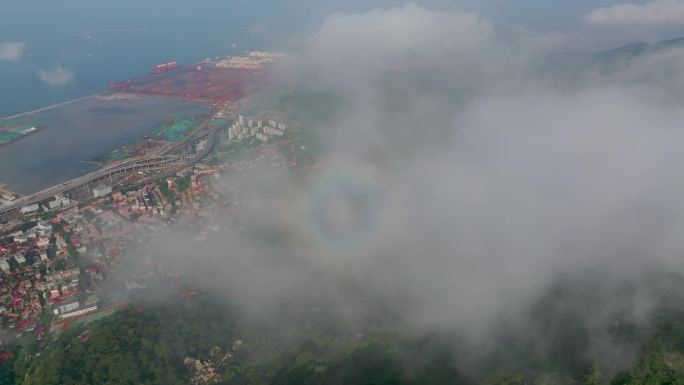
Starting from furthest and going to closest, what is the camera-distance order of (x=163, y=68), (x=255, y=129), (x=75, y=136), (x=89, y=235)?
(x=163, y=68) < (x=75, y=136) < (x=255, y=129) < (x=89, y=235)

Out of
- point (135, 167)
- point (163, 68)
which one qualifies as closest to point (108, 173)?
point (135, 167)

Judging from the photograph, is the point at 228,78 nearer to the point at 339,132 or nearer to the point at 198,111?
the point at 198,111

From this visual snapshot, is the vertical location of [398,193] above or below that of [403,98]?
below

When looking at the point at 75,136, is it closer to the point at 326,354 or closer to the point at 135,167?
the point at 135,167

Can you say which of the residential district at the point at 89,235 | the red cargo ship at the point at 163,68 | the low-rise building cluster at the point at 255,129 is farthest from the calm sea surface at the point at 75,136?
the red cargo ship at the point at 163,68

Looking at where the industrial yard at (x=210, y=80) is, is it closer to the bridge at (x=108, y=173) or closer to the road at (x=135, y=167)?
the road at (x=135, y=167)

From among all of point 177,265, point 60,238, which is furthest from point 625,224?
point 60,238
